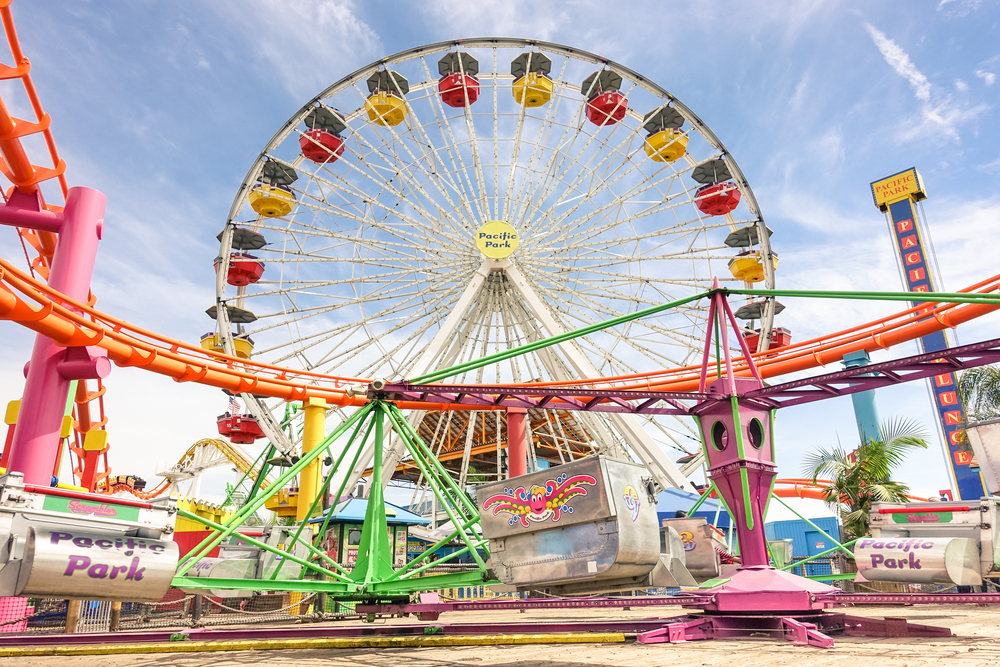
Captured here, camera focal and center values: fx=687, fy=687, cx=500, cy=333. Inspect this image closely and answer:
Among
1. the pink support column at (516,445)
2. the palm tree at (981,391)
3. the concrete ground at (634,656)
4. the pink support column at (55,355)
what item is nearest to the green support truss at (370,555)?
the concrete ground at (634,656)

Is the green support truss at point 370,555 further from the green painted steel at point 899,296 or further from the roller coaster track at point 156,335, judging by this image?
the green painted steel at point 899,296

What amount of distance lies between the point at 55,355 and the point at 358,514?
7.31 meters

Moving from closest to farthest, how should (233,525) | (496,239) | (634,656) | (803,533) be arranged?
(634,656)
(233,525)
(496,239)
(803,533)

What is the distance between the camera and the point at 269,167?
1984 centimetres

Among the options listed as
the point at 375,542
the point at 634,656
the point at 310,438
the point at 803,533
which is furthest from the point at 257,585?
the point at 803,533

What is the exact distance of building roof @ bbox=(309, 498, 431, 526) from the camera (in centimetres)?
1435

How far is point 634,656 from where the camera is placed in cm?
519

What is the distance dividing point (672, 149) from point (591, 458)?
16412mm

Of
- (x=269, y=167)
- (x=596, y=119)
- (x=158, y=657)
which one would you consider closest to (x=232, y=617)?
(x=158, y=657)

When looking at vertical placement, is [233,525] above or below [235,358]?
below

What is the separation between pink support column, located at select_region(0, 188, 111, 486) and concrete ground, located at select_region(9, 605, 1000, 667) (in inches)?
112

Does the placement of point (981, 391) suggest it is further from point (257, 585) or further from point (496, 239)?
point (257, 585)

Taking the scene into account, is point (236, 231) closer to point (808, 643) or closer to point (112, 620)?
point (112, 620)

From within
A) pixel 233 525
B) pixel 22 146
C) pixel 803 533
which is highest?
pixel 22 146
